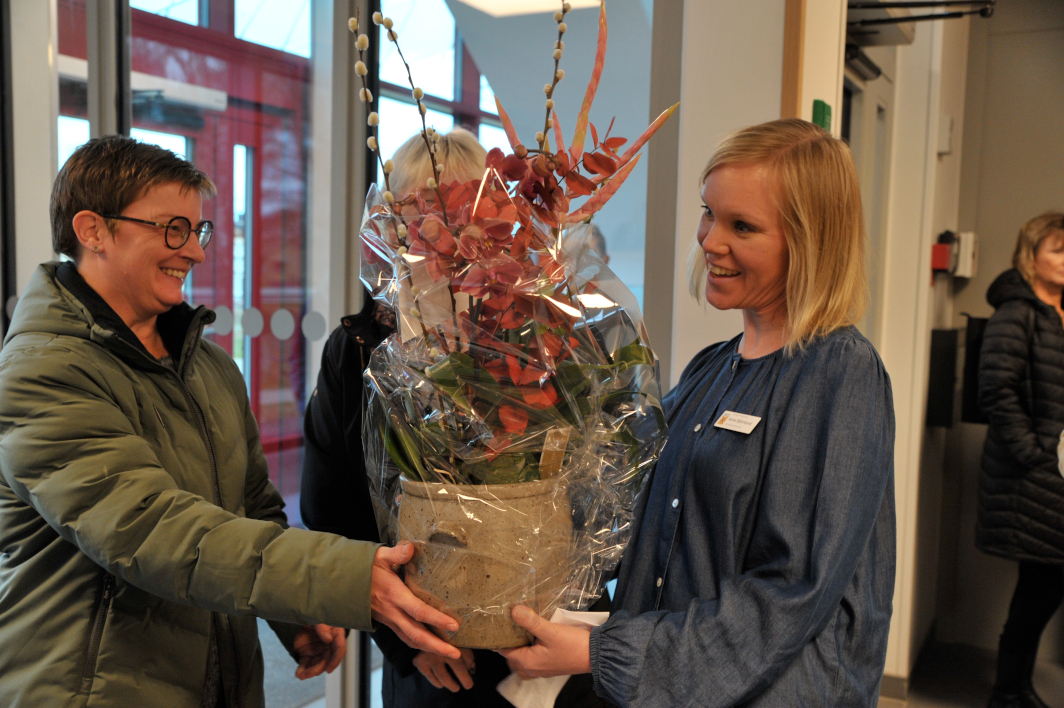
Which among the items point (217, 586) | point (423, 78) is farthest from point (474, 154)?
point (423, 78)

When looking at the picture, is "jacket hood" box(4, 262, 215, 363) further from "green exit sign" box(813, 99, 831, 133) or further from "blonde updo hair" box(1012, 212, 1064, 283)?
"blonde updo hair" box(1012, 212, 1064, 283)

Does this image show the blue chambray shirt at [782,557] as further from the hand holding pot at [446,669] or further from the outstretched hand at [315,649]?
the outstretched hand at [315,649]

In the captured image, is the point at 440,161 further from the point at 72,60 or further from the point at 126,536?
the point at 72,60

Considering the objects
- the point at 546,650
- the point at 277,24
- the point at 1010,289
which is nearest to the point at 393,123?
the point at 277,24

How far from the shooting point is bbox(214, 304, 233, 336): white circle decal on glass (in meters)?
2.61

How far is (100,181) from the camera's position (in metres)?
1.42

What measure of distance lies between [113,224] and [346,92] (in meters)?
1.38

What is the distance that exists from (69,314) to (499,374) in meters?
0.82

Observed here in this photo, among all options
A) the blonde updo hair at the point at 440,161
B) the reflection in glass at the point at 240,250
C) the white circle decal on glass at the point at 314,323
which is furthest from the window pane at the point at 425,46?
the blonde updo hair at the point at 440,161

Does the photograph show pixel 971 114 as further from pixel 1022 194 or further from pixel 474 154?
pixel 474 154

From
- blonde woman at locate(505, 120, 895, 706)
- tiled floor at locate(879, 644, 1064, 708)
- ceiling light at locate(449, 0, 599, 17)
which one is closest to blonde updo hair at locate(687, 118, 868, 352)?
blonde woman at locate(505, 120, 895, 706)

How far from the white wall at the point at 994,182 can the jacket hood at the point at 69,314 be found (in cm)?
A: 412

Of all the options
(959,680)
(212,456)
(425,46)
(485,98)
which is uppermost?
(425,46)

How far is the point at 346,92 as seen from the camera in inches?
104
